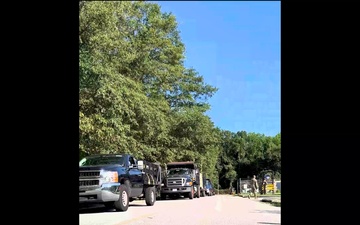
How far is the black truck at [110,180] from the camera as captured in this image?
14.6 metres

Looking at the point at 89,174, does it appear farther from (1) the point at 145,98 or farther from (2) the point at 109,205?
(1) the point at 145,98

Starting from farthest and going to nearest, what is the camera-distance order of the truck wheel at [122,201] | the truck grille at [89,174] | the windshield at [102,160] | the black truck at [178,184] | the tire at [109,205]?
the black truck at [178,184] < the windshield at [102,160] < the tire at [109,205] < the truck wheel at [122,201] < the truck grille at [89,174]

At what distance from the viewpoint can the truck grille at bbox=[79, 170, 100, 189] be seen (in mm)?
14609

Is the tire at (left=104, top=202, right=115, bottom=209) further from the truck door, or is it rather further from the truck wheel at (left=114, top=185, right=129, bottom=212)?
the truck door

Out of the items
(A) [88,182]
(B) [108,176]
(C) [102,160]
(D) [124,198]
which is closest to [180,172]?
(C) [102,160]

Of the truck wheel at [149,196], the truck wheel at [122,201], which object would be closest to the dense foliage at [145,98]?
the truck wheel at [149,196]

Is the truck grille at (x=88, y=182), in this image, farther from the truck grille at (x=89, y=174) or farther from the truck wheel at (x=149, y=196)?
the truck wheel at (x=149, y=196)

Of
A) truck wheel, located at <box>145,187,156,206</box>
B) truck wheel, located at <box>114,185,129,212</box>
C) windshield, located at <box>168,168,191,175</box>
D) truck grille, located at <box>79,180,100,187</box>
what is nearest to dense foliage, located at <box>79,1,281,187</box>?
windshield, located at <box>168,168,191,175</box>

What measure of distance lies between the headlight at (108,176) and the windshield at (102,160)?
3.93 ft

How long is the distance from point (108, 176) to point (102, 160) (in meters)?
1.96

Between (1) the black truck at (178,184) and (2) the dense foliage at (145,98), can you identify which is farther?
(1) the black truck at (178,184)
